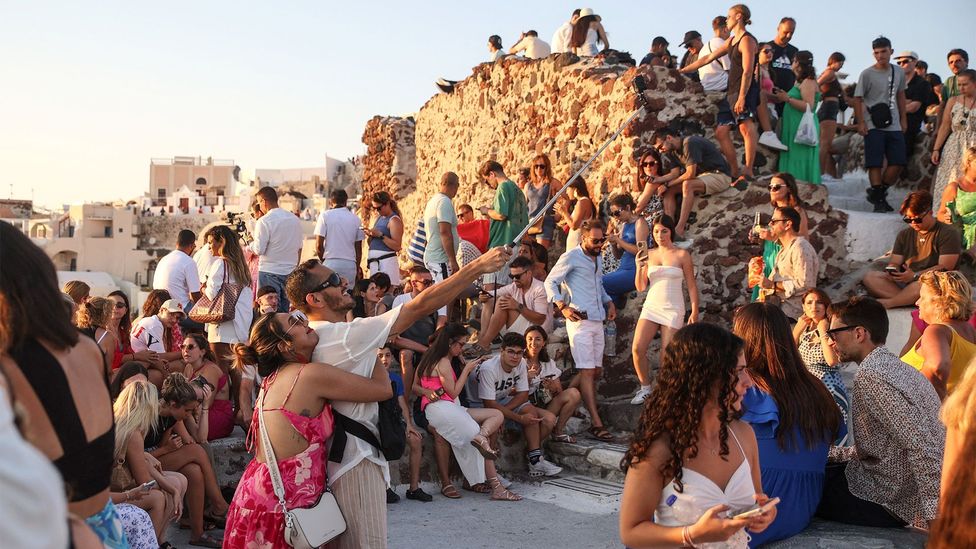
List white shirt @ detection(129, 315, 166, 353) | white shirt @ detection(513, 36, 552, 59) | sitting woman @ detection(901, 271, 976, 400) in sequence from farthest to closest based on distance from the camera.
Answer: white shirt @ detection(513, 36, 552, 59) → white shirt @ detection(129, 315, 166, 353) → sitting woman @ detection(901, 271, 976, 400)

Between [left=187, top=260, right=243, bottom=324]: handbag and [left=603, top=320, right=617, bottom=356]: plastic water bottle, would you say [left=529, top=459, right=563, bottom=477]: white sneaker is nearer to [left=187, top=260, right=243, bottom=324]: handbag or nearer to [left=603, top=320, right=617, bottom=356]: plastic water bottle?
[left=603, top=320, right=617, bottom=356]: plastic water bottle

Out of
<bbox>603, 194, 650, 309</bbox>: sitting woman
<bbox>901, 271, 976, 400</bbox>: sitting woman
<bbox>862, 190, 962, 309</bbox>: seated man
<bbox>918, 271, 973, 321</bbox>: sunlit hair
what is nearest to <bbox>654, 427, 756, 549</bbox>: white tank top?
<bbox>901, 271, 976, 400</bbox>: sitting woman

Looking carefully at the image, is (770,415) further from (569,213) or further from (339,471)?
(569,213)

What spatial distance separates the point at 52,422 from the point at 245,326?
17.6 feet

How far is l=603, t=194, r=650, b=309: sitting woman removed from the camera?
9297mm

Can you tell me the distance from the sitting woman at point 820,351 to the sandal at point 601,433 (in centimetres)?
201

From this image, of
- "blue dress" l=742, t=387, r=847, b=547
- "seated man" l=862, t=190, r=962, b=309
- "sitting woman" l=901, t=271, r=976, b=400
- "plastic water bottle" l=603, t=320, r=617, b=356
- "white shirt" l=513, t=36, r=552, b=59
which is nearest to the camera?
"blue dress" l=742, t=387, r=847, b=547

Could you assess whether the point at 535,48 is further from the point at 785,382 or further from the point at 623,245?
the point at 785,382

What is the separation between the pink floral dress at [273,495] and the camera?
3850mm

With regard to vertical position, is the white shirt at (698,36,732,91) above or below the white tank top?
above

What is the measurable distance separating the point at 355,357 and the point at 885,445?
95.4 inches

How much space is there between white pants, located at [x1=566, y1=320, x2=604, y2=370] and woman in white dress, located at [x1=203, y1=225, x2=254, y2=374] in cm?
286

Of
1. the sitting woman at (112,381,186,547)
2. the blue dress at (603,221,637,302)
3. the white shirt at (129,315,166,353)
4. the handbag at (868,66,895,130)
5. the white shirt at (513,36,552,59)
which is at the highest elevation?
the white shirt at (513,36,552,59)

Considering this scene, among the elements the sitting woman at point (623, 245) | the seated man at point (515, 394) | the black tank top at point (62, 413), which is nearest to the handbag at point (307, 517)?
the black tank top at point (62, 413)
